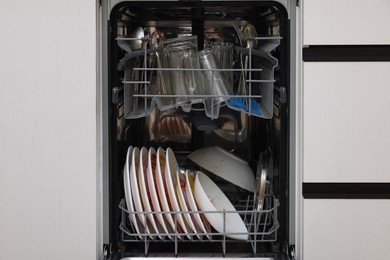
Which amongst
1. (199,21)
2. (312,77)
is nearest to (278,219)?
(312,77)

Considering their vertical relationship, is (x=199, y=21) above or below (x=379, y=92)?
above

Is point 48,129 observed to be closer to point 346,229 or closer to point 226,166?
point 226,166

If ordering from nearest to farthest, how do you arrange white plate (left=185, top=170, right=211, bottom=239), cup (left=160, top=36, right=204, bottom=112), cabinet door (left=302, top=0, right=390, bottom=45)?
cabinet door (left=302, top=0, right=390, bottom=45) → white plate (left=185, top=170, right=211, bottom=239) → cup (left=160, top=36, right=204, bottom=112)

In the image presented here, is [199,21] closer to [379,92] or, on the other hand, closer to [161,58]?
[161,58]

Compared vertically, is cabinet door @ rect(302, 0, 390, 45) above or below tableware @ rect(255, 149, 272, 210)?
above

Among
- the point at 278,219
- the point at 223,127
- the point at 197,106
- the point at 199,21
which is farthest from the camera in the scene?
the point at 223,127

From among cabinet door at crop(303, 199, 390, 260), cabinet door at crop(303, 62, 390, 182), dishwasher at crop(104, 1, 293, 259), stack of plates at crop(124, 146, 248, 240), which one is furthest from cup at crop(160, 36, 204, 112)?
cabinet door at crop(303, 199, 390, 260)

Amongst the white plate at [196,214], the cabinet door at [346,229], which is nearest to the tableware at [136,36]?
the white plate at [196,214]

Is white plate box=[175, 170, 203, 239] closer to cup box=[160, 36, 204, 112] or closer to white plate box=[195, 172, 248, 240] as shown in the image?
white plate box=[195, 172, 248, 240]

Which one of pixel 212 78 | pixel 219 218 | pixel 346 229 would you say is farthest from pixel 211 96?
pixel 346 229

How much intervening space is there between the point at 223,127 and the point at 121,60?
54cm

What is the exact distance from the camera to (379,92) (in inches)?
54.3

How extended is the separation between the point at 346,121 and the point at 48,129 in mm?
674

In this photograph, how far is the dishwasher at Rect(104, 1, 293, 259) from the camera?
1446mm
